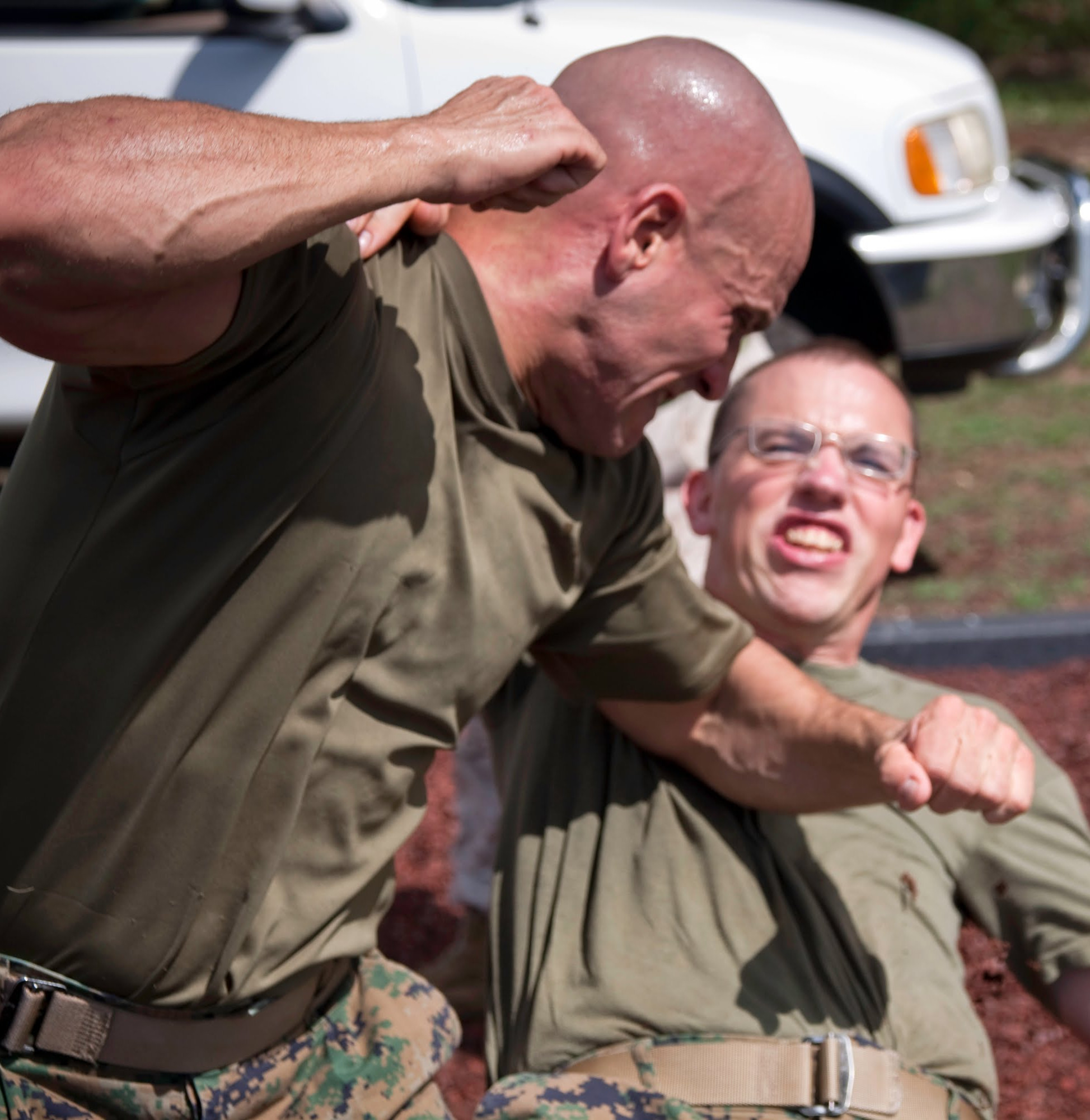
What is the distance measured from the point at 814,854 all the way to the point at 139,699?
1418 millimetres

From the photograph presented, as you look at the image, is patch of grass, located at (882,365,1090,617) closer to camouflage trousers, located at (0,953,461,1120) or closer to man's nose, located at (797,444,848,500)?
man's nose, located at (797,444,848,500)

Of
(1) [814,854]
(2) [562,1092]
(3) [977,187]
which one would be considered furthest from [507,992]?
(3) [977,187]

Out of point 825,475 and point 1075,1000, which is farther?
point 825,475

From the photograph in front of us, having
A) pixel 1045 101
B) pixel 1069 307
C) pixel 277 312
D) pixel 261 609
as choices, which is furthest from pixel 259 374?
pixel 1045 101

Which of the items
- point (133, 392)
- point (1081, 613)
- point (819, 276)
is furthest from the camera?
point (819, 276)

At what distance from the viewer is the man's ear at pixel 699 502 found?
320cm

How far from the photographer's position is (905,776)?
89.4 inches

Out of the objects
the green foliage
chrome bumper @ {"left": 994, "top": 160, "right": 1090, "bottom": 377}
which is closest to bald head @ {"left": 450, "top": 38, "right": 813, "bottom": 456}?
chrome bumper @ {"left": 994, "top": 160, "right": 1090, "bottom": 377}

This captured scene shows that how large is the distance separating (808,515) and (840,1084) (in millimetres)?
1128

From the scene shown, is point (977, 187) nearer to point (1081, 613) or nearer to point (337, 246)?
point (1081, 613)

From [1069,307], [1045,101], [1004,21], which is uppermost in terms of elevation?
[1069,307]

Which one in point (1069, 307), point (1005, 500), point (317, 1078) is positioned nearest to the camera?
point (317, 1078)

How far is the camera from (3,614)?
6.48 ft

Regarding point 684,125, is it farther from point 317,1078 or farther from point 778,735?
point 317,1078
